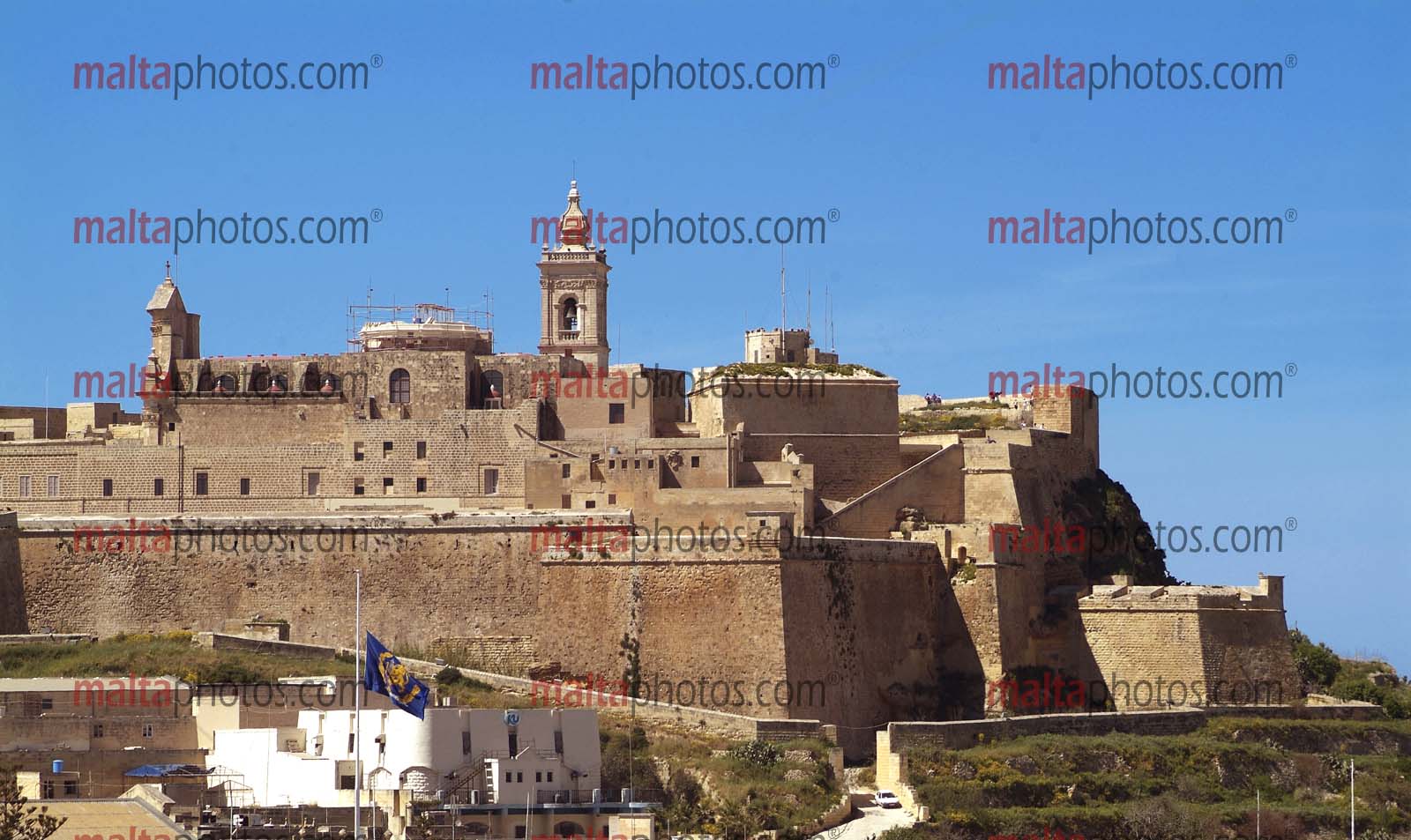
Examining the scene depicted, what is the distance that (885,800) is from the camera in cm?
5212

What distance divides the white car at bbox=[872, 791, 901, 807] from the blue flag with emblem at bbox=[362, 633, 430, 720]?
32.8ft

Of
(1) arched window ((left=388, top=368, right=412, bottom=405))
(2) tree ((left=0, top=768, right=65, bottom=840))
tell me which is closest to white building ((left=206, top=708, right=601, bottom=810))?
(2) tree ((left=0, top=768, right=65, bottom=840))

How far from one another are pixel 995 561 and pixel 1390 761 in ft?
29.9

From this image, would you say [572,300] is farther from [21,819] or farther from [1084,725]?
[21,819]

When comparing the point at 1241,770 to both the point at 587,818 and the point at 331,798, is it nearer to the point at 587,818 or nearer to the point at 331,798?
the point at 587,818

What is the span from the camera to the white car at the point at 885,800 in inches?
2051

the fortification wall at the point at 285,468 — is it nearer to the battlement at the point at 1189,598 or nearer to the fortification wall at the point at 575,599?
the fortification wall at the point at 575,599

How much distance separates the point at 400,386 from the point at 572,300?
5.24 metres

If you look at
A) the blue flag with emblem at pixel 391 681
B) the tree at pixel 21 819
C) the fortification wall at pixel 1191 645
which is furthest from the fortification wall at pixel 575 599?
the tree at pixel 21 819

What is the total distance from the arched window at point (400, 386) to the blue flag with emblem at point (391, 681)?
1675 centimetres

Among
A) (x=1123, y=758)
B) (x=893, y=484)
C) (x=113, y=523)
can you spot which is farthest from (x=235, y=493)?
(x=1123, y=758)

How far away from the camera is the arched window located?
62656mm

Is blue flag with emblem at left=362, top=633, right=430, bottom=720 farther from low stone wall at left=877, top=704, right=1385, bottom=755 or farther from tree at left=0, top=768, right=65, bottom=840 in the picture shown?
low stone wall at left=877, top=704, right=1385, bottom=755

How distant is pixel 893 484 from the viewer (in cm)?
6094
